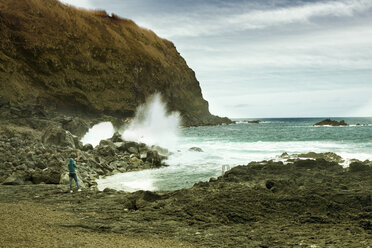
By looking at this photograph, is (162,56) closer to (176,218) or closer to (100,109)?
(100,109)

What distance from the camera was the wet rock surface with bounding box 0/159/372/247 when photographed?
6.37m

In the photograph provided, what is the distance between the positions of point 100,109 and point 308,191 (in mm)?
54207

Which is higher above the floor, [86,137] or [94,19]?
[94,19]

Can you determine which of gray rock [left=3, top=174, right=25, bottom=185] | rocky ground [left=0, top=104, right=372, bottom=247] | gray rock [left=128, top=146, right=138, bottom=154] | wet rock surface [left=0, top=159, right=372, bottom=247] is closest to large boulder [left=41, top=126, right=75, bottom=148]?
gray rock [left=128, top=146, right=138, bottom=154]

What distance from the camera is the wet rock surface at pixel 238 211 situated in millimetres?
6367

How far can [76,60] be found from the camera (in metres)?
58.2

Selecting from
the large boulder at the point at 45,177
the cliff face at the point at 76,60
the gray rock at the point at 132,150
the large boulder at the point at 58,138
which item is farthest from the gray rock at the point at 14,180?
the cliff face at the point at 76,60

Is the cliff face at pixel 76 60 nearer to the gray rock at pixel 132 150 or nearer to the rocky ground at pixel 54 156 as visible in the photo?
the rocky ground at pixel 54 156

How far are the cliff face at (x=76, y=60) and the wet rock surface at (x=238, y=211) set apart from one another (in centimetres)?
3912

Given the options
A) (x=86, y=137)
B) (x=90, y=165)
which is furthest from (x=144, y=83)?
(x=90, y=165)

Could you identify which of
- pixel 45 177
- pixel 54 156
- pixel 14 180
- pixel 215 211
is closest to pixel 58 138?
pixel 54 156

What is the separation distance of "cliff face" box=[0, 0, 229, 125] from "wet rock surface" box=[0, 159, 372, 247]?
1540 inches

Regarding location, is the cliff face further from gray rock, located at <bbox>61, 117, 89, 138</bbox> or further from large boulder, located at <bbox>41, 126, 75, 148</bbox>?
large boulder, located at <bbox>41, 126, 75, 148</bbox>

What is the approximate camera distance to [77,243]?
229 inches
